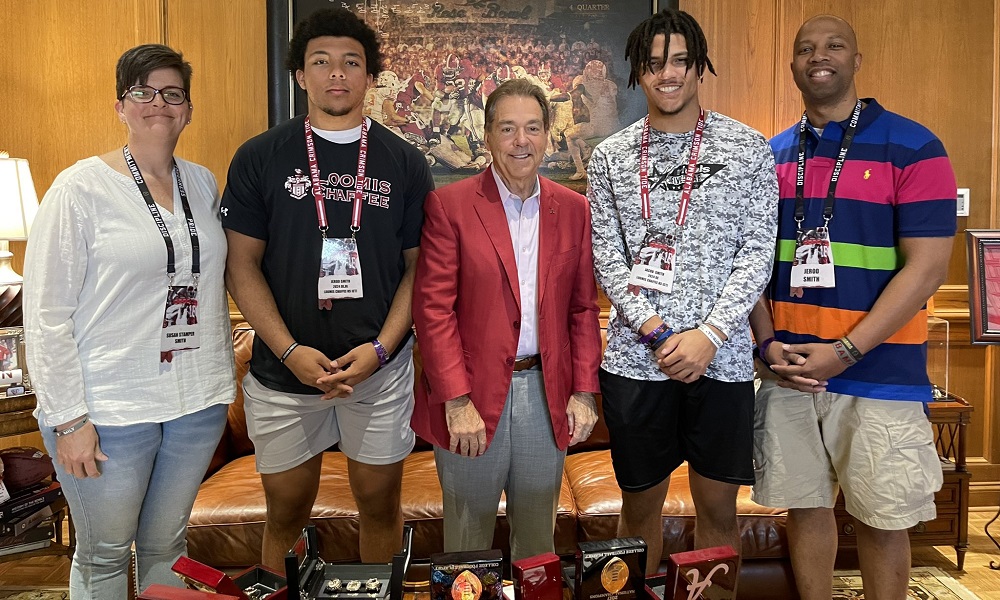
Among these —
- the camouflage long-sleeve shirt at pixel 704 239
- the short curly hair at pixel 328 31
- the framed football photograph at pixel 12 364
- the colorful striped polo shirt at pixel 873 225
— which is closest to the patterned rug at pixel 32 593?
the framed football photograph at pixel 12 364

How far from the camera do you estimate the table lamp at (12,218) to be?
303 centimetres

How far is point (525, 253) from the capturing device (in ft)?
6.70

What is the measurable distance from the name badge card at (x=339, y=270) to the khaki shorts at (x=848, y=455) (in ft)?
4.27

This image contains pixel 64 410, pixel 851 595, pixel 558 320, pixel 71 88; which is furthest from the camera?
pixel 71 88

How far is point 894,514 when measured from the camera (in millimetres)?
2115

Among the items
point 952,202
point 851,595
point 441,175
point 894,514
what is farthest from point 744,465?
point 441,175

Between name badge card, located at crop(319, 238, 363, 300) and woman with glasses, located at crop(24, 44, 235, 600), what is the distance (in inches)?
11.1

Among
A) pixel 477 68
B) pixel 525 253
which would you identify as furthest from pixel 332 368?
pixel 477 68

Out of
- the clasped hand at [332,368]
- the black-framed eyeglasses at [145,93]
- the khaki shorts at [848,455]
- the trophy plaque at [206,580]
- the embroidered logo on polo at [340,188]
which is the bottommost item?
the trophy plaque at [206,580]

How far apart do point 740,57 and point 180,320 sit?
3061 millimetres

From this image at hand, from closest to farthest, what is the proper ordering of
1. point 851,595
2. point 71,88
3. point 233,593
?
point 233,593 → point 851,595 → point 71,88

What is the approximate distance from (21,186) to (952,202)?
11.5 feet

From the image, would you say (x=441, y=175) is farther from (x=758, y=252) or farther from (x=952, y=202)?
(x=952, y=202)

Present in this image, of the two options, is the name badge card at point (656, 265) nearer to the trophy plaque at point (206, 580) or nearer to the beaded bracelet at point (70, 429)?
the trophy plaque at point (206, 580)
